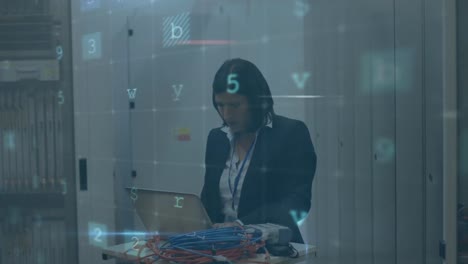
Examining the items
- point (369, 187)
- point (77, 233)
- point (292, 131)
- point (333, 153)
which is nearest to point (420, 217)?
point (369, 187)

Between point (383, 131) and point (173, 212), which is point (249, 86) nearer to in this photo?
point (383, 131)

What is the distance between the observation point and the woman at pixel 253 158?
2.15 metres

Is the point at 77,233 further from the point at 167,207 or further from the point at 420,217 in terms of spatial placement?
the point at 420,217

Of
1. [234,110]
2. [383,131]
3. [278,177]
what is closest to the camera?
[383,131]

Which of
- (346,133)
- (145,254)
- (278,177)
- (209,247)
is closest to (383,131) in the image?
(346,133)

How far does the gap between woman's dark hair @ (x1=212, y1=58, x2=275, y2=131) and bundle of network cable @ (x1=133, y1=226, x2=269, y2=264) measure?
661mm

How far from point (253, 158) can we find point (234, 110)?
24cm

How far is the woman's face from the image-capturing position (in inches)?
91.3

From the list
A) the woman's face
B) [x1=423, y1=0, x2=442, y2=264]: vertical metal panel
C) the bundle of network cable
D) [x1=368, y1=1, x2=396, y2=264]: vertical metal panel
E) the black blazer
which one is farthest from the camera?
the woman's face

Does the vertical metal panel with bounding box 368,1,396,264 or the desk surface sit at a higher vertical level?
the vertical metal panel with bounding box 368,1,396,264

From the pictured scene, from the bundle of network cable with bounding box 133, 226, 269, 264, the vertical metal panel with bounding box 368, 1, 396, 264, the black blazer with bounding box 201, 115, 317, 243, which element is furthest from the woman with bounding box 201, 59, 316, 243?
the bundle of network cable with bounding box 133, 226, 269, 264

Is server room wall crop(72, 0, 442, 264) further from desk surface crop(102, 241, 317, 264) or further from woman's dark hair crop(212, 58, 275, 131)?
desk surface crop(102, 241, 317, 264)

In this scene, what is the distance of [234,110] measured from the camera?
7.67 feet

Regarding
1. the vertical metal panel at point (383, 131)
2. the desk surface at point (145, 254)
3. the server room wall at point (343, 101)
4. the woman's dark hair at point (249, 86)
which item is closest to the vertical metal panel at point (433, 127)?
the server room wall at point (343, 101)
